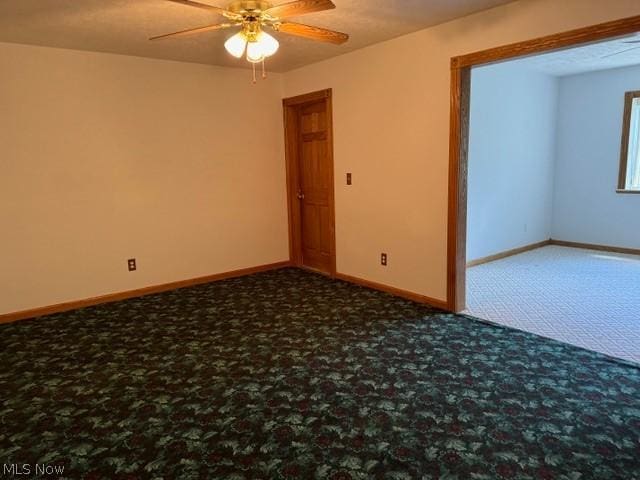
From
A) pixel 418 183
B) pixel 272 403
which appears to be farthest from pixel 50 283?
pixel 418 183

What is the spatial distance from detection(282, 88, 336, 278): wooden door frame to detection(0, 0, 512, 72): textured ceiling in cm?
81

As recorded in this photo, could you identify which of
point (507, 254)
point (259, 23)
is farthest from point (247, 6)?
point (507, 254)

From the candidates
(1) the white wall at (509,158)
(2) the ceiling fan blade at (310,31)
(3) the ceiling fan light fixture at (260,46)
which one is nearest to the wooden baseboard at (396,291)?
(1) the white wall at (509,158)

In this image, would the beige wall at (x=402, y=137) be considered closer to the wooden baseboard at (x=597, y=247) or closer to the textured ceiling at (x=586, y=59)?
the textured ceiling at (x=586, y=59)

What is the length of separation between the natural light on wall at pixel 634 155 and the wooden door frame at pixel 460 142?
12.8 feet

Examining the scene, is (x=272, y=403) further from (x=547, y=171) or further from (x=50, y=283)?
(x=547, y=171)

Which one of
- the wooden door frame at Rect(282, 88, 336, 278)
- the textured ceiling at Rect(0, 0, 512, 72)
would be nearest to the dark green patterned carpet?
the wooden door frame at Rect(282, 88, 336, 278)

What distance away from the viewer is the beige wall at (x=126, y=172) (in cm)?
399

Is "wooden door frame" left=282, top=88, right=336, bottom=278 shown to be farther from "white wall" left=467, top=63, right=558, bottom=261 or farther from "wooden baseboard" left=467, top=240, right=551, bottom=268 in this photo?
"wooden baseboard" left=467, top=240, right=551, bottom=268

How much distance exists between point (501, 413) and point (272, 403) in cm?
126

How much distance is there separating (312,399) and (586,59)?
5.50 meters

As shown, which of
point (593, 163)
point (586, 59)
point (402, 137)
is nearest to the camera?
point (402, 137)

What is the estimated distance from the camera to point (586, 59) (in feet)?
17.9

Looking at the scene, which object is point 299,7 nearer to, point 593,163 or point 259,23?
point 259,23
